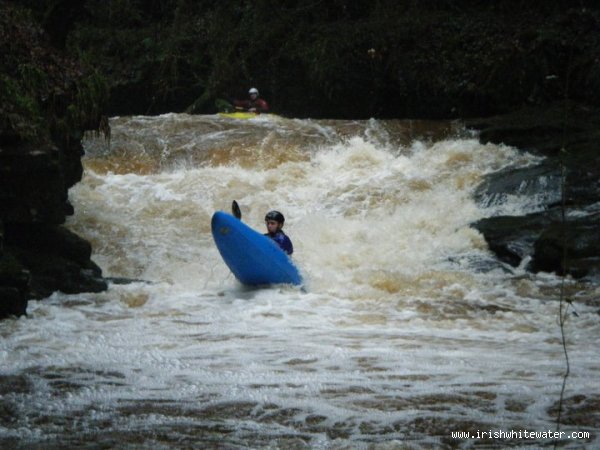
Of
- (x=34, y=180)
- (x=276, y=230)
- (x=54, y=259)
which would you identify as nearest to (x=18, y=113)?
(x=34, y=180)

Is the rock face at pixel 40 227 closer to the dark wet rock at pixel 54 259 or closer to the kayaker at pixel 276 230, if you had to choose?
the dark wet rock at pixel 54 259

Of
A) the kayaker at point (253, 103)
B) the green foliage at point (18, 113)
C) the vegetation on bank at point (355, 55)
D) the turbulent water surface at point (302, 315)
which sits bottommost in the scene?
the turbulent water surface at point (302, 315)

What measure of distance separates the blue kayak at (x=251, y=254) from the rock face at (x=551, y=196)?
7.42 feet

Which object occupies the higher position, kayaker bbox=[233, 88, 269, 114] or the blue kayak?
kayaker bbox=[233, 88, 269, 114]

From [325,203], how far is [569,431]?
6.72 metres

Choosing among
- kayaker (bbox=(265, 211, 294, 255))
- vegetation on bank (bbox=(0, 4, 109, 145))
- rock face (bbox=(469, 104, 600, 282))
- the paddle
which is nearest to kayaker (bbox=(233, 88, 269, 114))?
rock face (bbox=(469, 104, 600, 282))

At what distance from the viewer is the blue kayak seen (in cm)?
770

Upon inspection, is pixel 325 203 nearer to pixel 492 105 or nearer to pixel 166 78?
pixel 492 105

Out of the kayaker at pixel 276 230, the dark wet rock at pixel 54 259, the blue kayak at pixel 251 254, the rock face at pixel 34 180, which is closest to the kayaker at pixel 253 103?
the rock face at pixel 34 180

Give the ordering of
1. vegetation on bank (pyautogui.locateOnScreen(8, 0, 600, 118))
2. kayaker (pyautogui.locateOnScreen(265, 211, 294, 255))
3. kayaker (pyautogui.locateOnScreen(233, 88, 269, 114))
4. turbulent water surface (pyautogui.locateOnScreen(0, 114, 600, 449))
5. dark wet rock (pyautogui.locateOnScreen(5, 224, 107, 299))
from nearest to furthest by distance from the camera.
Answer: turbulent water surface (pyautogui.locateOnScreen(0, 114, 600, 449)) < dark wet rock (pyautogui.locateOnScreen(5, 224, 107, 299)) < kayaker (pyautogui.locateOnScreen(265, 211, 294, 255)) < vegetation on bank (pyautogui.locateOnScreen(8, 0, 600, 118)) < kayaker (pyautogui.locateOnScreen(233, 88, 269, 114))

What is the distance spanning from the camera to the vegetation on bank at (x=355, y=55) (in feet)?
46.7

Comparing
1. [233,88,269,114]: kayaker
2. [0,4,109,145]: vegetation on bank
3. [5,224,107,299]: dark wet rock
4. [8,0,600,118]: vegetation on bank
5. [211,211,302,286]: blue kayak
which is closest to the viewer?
[5,224,107,299]: dark wet rock

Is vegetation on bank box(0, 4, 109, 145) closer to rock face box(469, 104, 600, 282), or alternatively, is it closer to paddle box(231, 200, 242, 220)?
paddle box(231, 200, 242, 220)

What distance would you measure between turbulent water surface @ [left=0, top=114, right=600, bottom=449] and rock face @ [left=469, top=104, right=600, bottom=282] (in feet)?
0.73
